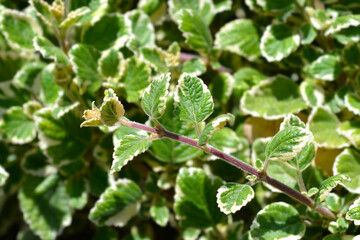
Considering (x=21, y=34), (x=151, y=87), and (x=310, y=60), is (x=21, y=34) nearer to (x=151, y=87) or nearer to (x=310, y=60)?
(x=151, y=87)

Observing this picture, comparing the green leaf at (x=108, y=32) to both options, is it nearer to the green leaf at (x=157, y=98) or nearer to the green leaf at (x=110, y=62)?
the green leaf at (x=110, y=62)

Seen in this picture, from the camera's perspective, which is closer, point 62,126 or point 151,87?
point 151,87

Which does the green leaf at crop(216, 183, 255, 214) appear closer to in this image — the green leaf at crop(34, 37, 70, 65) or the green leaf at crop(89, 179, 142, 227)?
the green leaf at crop(89, 179, 142, 227)

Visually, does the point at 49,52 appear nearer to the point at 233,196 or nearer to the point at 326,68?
the point at 233,196

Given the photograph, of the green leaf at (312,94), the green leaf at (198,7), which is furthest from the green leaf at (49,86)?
the green leaf at (312,94)

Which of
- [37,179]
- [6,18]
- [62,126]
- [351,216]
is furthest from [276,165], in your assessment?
[6,18]

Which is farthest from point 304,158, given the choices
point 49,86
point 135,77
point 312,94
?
point 49,86

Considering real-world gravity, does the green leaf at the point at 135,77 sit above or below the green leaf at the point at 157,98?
below
